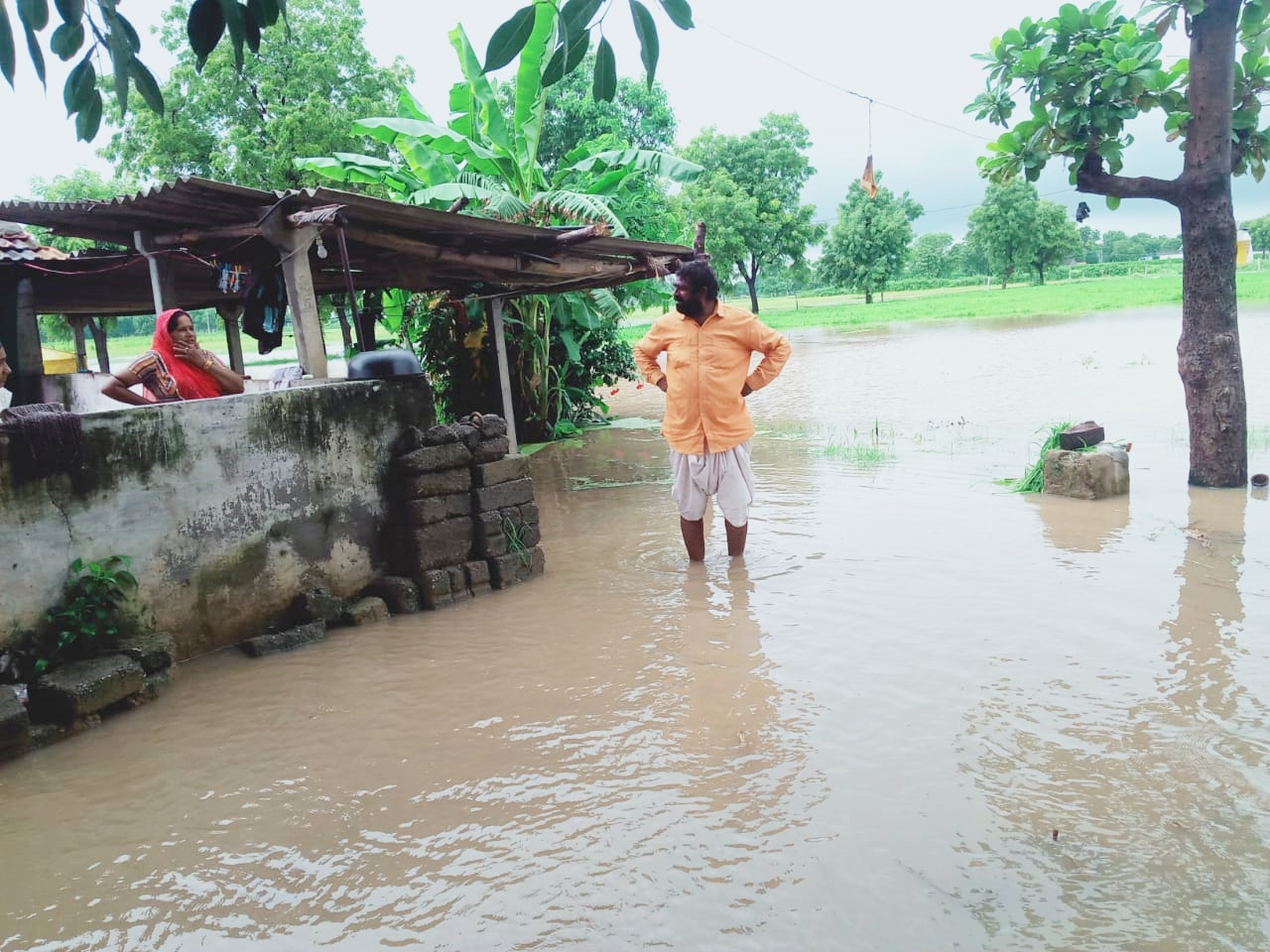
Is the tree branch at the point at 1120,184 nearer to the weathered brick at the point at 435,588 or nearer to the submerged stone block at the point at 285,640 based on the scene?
the weathered brick at the point at 435,588

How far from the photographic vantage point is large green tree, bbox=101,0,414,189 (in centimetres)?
1959

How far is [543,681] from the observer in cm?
441

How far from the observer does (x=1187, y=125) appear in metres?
7.30

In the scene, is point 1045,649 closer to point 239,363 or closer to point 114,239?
point 114,239

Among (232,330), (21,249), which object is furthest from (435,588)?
(232,330)

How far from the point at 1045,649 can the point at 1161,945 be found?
83.9 inches

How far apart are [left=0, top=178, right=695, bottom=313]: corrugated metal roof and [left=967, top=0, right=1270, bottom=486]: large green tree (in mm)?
3210

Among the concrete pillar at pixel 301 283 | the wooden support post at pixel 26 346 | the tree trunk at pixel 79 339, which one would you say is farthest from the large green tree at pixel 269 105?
the concrete pillar at pixel 301 283

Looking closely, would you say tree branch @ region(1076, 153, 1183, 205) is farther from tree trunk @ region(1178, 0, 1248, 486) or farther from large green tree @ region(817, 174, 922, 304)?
large green tree @ region(817, 174, 922, 304)

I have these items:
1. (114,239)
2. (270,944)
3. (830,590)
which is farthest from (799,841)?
(114,239)

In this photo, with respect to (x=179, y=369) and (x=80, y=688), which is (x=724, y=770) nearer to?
(x=80, y=688)

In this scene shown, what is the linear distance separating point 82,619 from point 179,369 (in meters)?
2.03

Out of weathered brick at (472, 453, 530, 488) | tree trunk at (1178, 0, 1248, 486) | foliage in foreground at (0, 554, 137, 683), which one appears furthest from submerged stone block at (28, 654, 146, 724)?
tree trunk at (1178, 0, 1248, 486)

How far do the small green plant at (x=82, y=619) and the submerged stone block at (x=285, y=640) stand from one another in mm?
611
